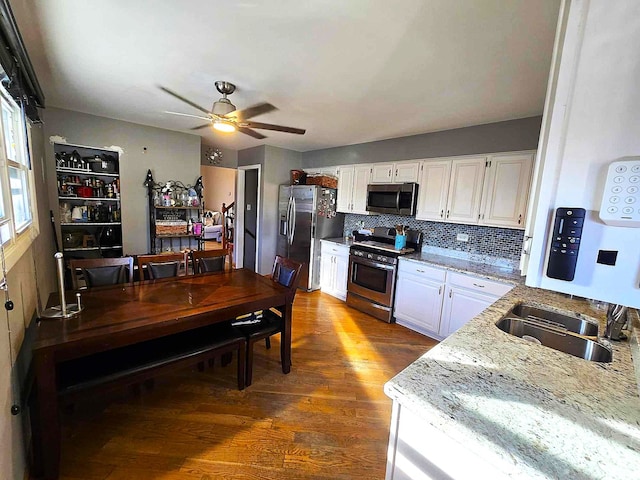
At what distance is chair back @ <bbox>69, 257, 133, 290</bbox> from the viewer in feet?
7.09

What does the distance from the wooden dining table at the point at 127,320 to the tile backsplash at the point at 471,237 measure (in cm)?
228

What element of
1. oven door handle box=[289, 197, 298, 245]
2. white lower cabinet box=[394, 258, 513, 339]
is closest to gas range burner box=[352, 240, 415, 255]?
white lower cabinet box=[394, 258, 513, 339]

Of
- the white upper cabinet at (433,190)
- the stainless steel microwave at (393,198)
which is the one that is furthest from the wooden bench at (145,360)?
the white upper cabinet at (433,190)

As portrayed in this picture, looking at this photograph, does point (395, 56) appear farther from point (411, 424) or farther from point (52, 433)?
point (52, 433)

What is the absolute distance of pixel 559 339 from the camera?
1479mm

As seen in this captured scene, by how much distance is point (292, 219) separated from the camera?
4.54 meters

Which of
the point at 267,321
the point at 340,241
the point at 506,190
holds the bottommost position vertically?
the point at 267,321

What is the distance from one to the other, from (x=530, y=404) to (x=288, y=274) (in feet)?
6.24

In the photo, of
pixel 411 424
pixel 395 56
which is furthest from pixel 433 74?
pixel 411 424

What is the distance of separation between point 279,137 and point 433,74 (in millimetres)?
2571

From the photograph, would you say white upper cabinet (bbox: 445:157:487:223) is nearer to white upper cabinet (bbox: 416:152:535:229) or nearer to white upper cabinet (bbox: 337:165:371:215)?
white upper cabinet (bbox: 416:152:535:229)

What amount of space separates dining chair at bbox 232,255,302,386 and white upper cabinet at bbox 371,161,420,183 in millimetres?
2070

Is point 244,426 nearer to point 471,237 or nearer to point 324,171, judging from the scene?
point 471,237

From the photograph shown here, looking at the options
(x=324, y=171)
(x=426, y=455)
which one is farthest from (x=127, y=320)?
(x=324, y=171)
